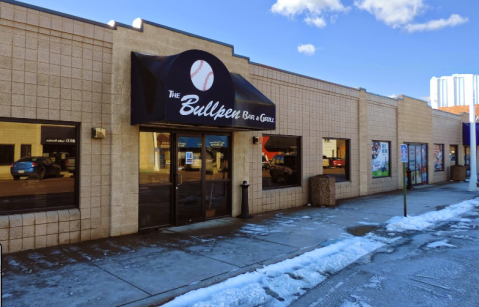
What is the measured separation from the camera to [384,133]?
1677 cm

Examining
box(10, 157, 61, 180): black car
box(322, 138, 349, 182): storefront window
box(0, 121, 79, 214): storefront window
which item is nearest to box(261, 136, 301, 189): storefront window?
box(322, 138, 349, 182): storefront window

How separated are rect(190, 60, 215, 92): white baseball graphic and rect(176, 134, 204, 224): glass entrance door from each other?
5.97 feet

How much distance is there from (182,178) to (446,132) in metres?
20.5

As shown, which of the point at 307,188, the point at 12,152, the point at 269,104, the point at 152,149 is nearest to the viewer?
the point at 12,152

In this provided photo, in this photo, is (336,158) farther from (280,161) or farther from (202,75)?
(202,75)

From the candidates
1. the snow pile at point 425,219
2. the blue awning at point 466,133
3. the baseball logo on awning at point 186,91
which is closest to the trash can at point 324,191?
the snow pile at point 425,219

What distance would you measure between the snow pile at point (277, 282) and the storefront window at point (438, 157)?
58.0 feet

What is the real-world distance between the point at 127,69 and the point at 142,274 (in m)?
4.60

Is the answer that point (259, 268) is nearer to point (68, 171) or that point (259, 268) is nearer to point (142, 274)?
point (142, 274)

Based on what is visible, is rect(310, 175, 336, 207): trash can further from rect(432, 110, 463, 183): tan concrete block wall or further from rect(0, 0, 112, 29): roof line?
rect(432, 110, 463, 183): tan concrete block wall

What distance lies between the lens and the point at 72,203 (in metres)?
7.24

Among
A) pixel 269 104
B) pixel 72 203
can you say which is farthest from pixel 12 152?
pixel 269 104

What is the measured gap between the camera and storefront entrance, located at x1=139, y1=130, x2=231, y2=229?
27.2ft

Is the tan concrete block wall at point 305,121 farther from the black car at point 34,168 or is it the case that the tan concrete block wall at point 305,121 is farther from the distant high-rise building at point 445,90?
the distant high-rise building at point 445,90
